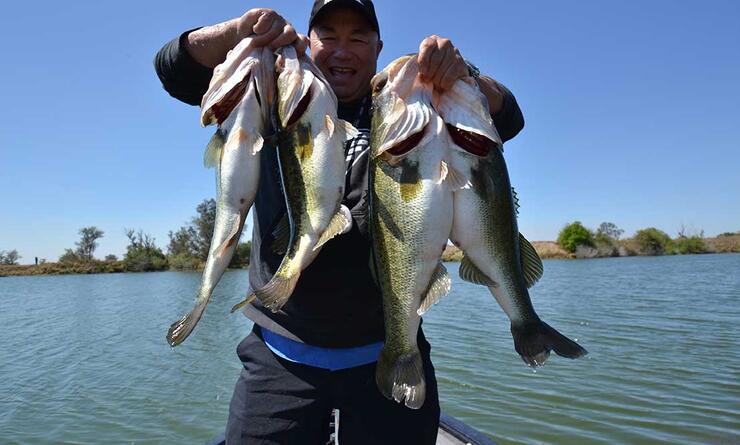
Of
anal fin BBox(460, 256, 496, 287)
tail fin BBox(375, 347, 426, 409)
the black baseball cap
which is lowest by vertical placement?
tail fin BBox(375, 347, 426, 409)

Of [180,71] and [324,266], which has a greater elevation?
[180,71]

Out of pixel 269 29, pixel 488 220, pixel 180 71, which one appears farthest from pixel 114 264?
pixel 488 220

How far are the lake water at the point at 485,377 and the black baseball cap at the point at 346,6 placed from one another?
7.63 m

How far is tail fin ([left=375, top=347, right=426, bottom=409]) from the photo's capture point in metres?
2.63

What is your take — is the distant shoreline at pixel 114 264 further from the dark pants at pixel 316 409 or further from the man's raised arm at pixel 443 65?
the dark pants at pixel 316 409

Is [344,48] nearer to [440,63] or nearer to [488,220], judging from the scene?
[440,63]

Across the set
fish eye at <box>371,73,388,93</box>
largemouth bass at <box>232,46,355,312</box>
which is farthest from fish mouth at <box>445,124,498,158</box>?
largemouth bass at <box>232,46,355,312</box>

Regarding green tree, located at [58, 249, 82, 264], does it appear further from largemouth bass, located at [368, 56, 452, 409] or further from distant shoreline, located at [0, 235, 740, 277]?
largemouth bass, located at [368, 56, 452, 409]

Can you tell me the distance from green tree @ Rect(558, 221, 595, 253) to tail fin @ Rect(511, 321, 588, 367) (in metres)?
79.4

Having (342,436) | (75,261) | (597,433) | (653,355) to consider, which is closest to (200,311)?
(342,436)

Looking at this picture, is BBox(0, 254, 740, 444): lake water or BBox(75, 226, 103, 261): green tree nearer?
BBox(0, 254, 740, 444): lake water

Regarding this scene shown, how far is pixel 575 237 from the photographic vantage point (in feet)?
251

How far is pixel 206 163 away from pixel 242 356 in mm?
1260

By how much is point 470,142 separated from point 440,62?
1.51ft
